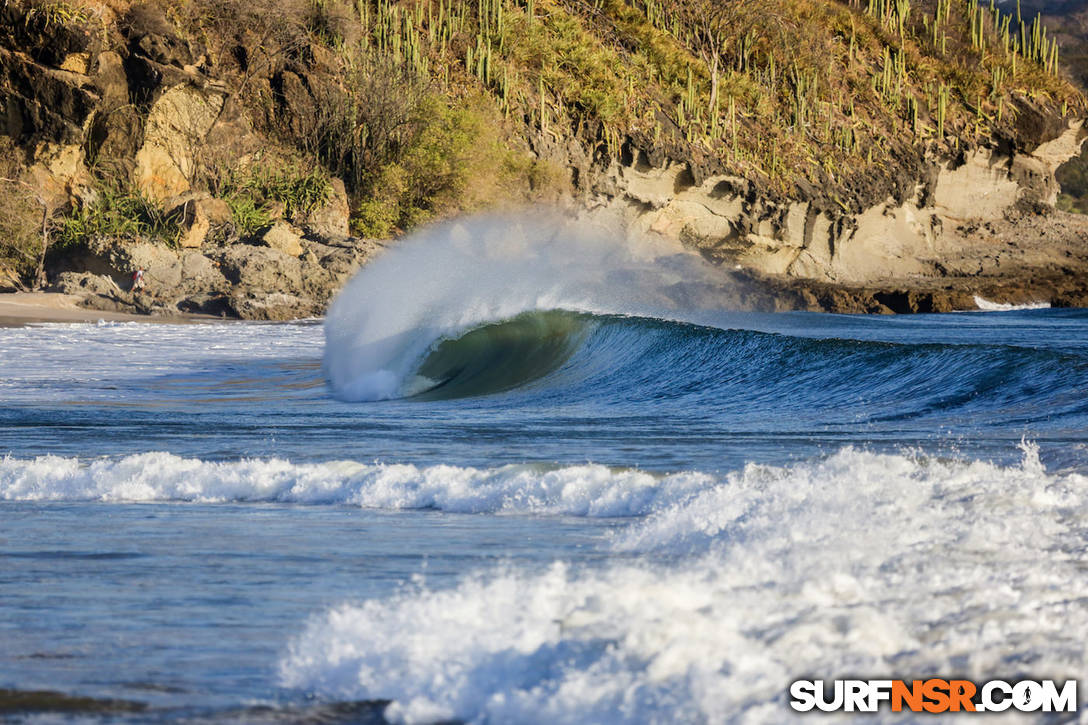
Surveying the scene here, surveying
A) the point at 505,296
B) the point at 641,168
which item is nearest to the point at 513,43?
the point at 641,168

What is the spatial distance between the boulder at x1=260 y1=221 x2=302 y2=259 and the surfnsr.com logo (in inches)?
1261

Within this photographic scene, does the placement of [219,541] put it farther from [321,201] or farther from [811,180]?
[811,180]

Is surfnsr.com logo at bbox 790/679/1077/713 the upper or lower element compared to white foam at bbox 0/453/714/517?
upper

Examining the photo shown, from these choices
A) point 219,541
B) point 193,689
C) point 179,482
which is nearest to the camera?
point 193,689

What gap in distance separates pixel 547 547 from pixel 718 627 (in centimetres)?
165

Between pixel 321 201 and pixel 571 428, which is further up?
pixel 321 201

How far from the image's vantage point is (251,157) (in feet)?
126

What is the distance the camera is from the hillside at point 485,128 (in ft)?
110

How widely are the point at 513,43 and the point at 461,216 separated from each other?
36.6 ft

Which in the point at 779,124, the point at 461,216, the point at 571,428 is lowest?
the point at 571,428

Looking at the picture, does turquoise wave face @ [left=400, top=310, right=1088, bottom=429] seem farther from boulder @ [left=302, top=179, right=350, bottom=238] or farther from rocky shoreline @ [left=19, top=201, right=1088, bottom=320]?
boulder @ [left=302, top=179, right=350, bottom=238]

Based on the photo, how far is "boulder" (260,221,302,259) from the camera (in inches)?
1337

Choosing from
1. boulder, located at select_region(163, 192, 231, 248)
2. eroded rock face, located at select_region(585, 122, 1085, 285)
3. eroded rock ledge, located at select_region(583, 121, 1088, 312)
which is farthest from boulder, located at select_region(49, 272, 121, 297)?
eroded rock face, located at select_region(585, 122, 1085, 285)

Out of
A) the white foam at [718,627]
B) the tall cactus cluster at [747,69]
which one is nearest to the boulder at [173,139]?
the tall cactus cluster at [747,69]
